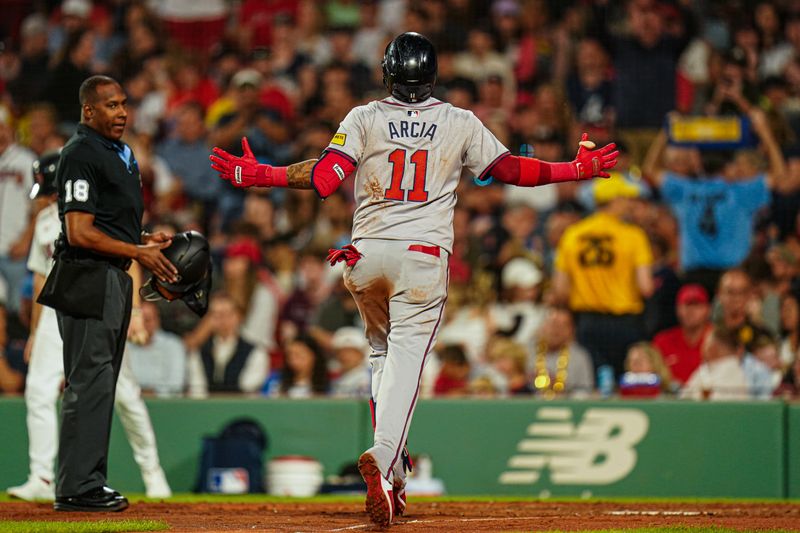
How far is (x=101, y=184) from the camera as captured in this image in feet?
22.4

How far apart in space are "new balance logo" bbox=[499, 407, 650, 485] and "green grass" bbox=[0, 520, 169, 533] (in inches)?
166

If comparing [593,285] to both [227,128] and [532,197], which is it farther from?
[227,128]

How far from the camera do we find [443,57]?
47.1ft

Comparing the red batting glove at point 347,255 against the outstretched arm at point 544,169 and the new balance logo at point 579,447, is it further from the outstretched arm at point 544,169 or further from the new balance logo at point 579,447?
the new balance logo at point 579,447

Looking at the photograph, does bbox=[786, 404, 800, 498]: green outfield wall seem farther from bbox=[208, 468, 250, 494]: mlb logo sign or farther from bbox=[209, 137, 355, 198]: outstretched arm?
bbox=[209, 137, 355, 198]: outstretched arm

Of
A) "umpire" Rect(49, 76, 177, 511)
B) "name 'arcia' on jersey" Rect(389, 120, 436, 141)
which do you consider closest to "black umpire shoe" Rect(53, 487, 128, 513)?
"umpire" Rect(49, 76, 177, 511)

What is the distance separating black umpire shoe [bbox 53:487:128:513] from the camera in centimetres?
672

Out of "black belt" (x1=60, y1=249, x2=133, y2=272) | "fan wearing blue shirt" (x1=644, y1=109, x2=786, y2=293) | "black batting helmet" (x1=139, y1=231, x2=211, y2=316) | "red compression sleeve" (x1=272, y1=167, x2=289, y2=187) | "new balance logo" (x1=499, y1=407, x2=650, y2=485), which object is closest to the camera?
"red compression sleeve" (x1=272, y1=167, x2=289, y2=187)

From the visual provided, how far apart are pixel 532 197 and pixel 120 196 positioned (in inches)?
262

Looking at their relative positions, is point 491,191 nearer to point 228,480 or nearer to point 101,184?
point 228,480

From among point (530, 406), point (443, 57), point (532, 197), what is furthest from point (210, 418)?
point (443, 57)

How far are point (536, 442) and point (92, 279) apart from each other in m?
4.45

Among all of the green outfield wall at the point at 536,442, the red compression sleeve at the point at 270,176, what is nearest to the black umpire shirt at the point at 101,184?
the red compression sleeve at the point at 270,176

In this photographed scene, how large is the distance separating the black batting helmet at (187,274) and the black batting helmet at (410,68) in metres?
1.48
